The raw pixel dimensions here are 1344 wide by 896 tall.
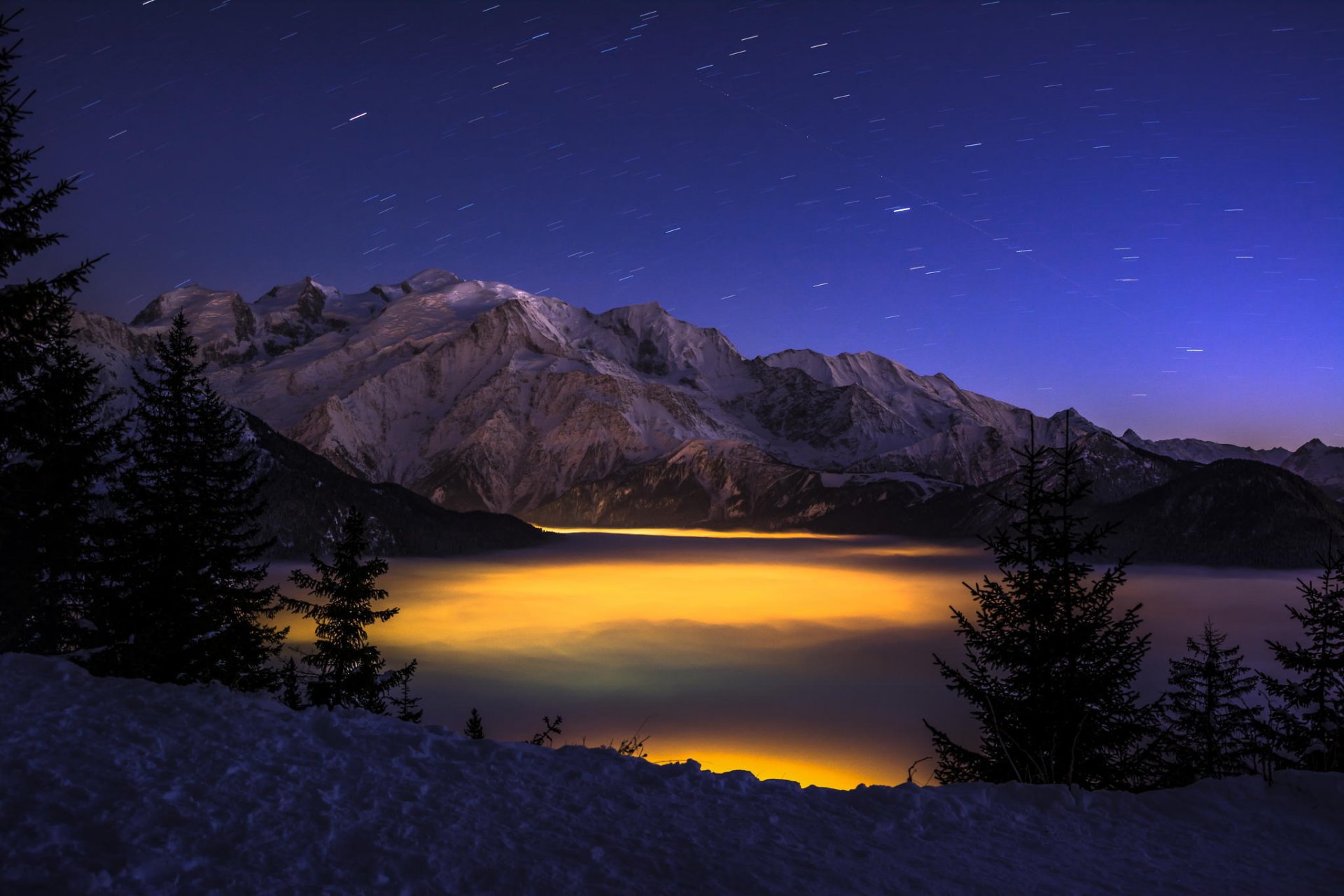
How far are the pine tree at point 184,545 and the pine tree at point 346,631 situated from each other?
13.3 ft

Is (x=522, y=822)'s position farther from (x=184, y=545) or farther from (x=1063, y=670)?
(x=184, y=545)

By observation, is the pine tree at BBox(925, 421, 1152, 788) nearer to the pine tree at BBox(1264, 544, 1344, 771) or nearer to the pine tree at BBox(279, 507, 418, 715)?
the pine tree at BBox(1264, 544, 1344, 771)

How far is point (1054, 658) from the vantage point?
20.2m

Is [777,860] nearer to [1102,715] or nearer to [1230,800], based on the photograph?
[1230,800]

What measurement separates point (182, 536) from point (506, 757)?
59.4 feet

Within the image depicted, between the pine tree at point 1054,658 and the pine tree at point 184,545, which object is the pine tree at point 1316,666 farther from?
the pine tree at point 184,545

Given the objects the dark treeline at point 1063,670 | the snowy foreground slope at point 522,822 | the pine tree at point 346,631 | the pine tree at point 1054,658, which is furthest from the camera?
the pine tree at point 346,631

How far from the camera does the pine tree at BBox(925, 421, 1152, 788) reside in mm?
18703

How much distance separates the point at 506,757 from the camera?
8805mm

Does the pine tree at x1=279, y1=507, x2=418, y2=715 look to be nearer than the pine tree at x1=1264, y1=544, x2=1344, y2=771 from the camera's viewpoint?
No

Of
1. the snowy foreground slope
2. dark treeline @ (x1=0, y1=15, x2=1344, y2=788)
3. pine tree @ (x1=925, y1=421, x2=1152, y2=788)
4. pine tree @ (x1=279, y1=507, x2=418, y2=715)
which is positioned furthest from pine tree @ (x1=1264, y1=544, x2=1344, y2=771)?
pine tree @ (x1=279, y1=507, x2=418, y2=715)

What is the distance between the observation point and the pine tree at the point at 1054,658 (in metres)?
18.7

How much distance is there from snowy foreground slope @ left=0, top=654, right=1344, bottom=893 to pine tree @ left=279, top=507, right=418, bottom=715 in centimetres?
1980

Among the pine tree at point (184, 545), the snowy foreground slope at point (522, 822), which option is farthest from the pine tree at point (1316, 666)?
the pine tree at point (184, 545)
